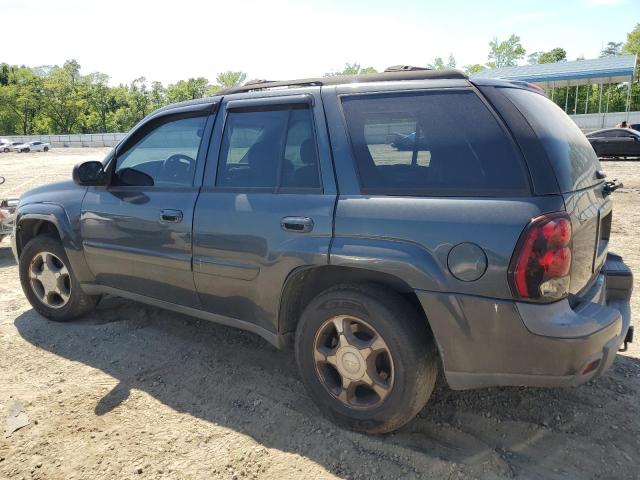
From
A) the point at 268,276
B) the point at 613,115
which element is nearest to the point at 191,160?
the point at 268,276

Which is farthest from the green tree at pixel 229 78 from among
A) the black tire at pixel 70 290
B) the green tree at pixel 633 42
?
the black tire at pixel 70 290

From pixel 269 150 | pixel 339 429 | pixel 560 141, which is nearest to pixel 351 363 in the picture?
pixel 339 429

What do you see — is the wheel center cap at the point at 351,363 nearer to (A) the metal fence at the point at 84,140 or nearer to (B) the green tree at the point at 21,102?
(A) the metal fence at the point at 84,140

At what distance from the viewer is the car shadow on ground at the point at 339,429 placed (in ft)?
8.32

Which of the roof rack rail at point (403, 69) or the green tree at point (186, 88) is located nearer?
the roof rack rail at point (403, 69)

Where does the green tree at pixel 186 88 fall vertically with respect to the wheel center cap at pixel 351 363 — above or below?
above

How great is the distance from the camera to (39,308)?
4504 millimetres

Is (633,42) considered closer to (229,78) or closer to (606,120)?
(606,120)

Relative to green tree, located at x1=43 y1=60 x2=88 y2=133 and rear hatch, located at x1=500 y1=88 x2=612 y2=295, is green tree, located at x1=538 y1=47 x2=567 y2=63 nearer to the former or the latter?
green tree, located at x1=43 y1=60 x2=88 y2=133

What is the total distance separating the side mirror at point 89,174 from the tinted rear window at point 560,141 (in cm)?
290

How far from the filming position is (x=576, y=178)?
2424mm

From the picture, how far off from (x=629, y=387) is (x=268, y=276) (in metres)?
2.34

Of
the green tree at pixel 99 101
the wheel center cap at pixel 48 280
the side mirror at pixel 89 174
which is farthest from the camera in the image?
the green tree at pixel 99 101

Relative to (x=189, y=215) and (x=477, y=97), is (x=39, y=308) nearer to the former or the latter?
(x=189, y=215)
